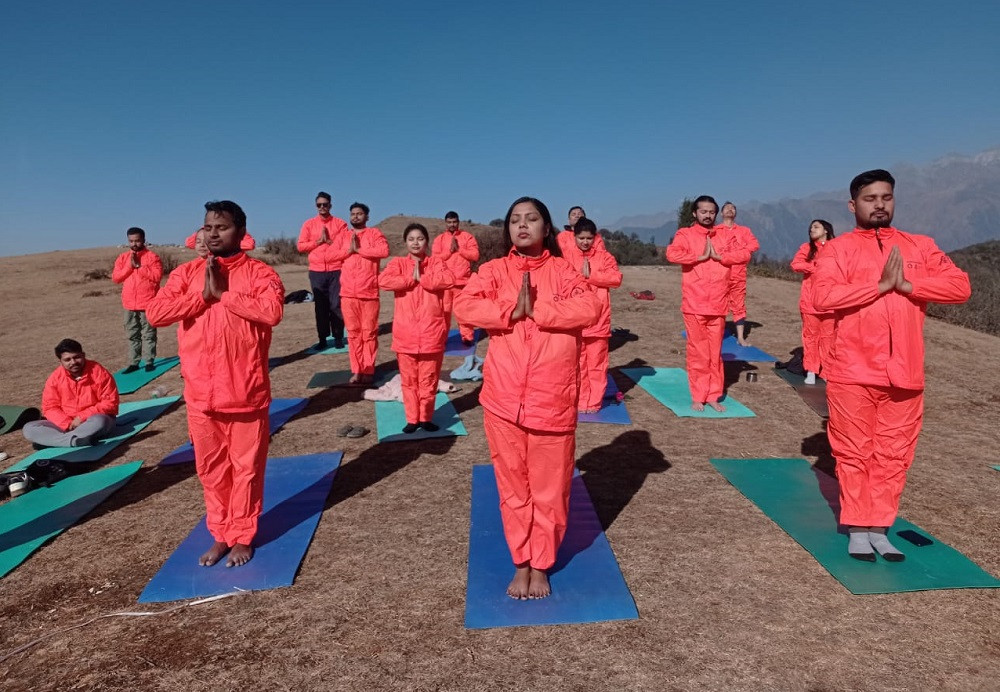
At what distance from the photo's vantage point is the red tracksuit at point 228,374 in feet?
11.5

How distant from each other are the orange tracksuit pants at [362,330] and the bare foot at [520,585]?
5.49m

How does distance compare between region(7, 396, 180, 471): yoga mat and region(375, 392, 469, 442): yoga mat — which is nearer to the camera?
region(7, 396, 180, 471): yoga mat

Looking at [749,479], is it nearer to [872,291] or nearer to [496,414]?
[872,291]

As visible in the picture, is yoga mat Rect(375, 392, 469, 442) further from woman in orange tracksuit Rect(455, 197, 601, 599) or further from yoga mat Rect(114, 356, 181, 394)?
yoga mat Rect(114, 356, 181, 394)

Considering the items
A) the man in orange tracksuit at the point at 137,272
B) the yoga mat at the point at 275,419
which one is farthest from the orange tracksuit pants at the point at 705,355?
the man in orange tracksuit at the point at 137,272

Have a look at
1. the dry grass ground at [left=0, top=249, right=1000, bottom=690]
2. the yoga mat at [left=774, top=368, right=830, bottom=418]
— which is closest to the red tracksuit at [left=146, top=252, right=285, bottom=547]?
the dry grass ground at [left=0, top=249, right=1000, bottom=690]

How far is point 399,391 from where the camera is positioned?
25.4 feet

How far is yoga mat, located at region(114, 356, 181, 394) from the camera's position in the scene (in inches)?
341

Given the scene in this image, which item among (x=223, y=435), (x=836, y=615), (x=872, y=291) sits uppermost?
(x=872, y=291)

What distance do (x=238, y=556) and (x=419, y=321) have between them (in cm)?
296

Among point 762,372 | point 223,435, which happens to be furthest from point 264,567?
point 762,372

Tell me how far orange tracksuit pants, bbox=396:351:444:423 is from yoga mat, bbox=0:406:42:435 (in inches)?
191

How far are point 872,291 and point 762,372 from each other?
602 cm

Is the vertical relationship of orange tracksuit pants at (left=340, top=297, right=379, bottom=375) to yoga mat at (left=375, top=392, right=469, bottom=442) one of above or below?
above
